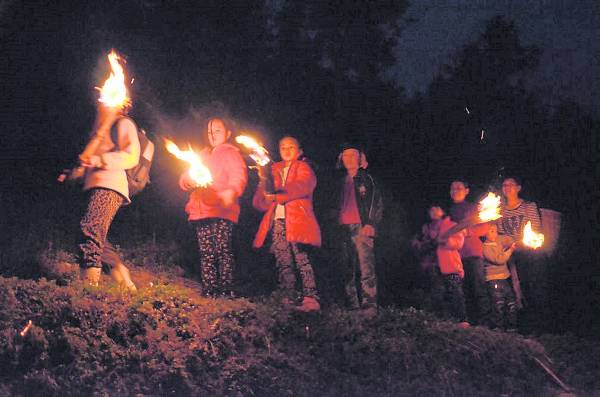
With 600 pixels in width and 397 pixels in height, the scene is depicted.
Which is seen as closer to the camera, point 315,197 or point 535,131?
point 315,197

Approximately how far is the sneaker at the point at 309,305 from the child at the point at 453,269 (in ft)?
7.27

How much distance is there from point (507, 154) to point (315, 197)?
18.5ft

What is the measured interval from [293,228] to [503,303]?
355 cm

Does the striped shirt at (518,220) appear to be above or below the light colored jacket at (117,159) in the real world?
below

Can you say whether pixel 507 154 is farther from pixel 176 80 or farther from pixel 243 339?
pixel 243 339

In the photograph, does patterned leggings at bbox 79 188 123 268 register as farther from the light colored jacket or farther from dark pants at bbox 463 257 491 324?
dark pants at bbox 463 257 491 324

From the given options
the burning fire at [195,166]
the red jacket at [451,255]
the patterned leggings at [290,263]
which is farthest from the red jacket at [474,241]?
the burning fire at [195,166]

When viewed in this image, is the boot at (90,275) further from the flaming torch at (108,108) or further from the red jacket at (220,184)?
the red jacket at (220,184)

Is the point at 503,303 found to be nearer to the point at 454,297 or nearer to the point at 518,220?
the point at 454,297

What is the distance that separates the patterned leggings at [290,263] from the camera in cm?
829

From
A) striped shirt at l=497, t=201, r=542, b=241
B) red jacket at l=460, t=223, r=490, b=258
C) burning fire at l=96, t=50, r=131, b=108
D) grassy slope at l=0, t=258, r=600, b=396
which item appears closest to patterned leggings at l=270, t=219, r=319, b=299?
grassy slope at l=0, t=258, r=600, b=396

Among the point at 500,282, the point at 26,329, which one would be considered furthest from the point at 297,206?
the point at 26,329

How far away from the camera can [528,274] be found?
1018 cm

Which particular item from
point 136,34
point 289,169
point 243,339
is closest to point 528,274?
point 289,169
